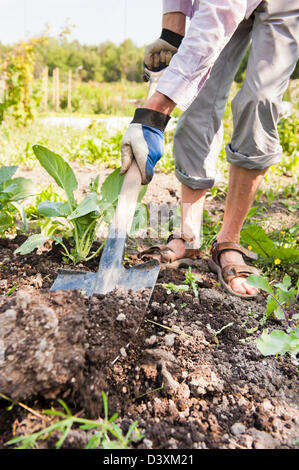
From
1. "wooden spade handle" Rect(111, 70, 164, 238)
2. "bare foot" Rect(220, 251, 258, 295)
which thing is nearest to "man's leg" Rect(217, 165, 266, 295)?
"bare foot" Rect(220, 251, 258, 295)

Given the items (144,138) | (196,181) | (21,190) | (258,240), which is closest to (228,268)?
(258,240)

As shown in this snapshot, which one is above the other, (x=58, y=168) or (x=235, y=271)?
(x=58, y=168)

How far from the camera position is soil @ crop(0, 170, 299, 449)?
100 centimetres

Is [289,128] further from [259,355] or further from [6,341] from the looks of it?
[6,341]

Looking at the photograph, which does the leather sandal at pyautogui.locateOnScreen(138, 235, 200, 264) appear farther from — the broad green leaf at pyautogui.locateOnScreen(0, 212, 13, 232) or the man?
the broad green leaf at pyautogui.locateOnScreen(0, 212, 13, 232)

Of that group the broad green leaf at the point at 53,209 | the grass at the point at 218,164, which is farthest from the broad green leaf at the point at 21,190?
the grass at the point at 218,164

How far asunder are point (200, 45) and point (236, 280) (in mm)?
1045

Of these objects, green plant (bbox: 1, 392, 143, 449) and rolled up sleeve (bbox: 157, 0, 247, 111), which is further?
rolled up sleeve (bbox: 157, 0, 247, 111)

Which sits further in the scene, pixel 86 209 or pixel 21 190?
pixel 21 190

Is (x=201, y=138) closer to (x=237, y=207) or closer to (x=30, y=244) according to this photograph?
(x=237, y=207)

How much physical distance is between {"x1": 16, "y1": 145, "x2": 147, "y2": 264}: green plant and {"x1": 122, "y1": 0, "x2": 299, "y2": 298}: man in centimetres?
25

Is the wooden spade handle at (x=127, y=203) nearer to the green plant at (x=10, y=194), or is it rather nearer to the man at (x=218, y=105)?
the man at (x=218, y=105)

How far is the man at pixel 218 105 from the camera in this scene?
57.8 inches

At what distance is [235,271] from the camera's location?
1.87 meters
